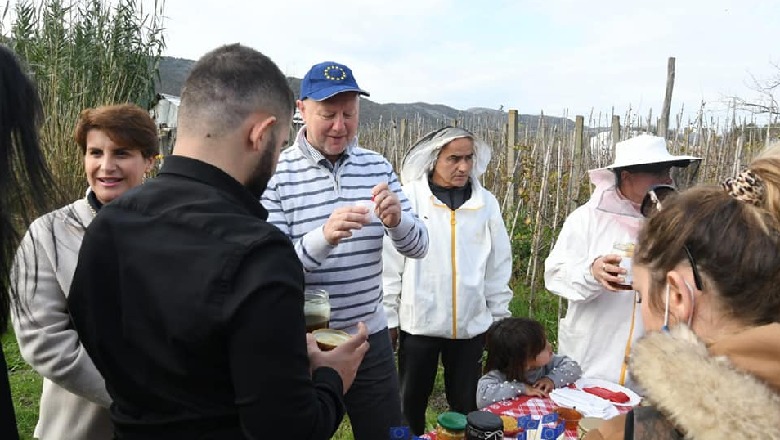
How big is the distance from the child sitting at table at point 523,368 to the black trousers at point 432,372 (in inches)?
28.5

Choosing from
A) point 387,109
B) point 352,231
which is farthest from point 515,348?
point 387,109

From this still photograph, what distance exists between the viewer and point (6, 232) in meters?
1.16

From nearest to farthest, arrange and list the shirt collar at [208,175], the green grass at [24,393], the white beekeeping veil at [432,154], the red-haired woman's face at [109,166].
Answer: the shirt collar at [208,175] < the red-haired woman's face at [109,166] < the white beekeeping veil at [432,154] < the green grass at [24,393]

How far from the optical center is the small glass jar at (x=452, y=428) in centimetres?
184

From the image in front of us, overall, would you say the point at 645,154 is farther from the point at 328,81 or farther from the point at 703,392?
the point at 703,392

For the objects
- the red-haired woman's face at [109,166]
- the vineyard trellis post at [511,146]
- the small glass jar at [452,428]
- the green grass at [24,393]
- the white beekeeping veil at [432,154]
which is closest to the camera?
the small glass jar at [452,428]

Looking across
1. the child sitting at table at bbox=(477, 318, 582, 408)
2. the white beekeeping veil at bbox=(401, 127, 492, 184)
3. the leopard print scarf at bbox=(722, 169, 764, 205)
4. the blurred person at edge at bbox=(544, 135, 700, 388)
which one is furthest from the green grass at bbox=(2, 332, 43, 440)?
the leopard print scarf at bbox=(722, 169, 764, 205)

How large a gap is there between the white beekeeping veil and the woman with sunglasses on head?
225 centimetres

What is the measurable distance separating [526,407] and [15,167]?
1996 mm

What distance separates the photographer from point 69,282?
6.19 ft

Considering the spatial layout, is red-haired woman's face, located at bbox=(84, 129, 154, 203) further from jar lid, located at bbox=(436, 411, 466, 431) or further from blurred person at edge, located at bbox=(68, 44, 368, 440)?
jar lid, located at bbox=(436, 411, 466, 431)

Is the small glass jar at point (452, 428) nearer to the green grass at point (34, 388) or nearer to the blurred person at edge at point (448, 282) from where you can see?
the blurred person at edge at point (448, 282)

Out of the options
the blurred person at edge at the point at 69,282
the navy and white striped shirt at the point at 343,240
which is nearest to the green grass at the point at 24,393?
the blurred person at edge at the point at 69,282

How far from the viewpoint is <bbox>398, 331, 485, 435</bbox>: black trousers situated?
339cm
